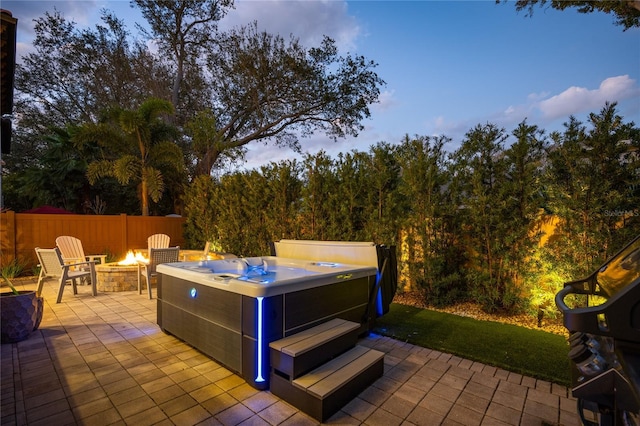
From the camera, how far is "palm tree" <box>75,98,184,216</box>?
339 inches

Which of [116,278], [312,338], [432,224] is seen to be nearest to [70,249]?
[116,278]

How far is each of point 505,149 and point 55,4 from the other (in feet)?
55.8

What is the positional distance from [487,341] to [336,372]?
203 cm

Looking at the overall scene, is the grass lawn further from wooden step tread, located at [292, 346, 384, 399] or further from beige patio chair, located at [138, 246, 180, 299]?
beige patio chair, located at [138, 246, 180, 299]

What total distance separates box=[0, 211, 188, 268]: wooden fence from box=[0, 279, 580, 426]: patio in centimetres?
578

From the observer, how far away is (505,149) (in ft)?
13.4

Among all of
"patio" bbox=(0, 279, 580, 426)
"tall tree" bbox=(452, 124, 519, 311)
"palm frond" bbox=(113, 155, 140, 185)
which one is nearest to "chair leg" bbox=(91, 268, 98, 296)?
"patio" bbox=(0, 279, 580, 426)

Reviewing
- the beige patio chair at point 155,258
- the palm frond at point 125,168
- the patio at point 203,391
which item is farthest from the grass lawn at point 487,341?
the palm frond at point 125,168

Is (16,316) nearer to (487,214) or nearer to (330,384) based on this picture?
(330,384)

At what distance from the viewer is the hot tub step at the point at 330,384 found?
6.58ft

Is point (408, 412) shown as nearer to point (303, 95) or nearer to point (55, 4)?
point (303, 95)

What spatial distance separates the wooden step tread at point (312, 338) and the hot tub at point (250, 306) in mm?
77

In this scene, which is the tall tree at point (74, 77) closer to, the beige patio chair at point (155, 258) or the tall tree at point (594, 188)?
the beige patio chair at point (155, 258)

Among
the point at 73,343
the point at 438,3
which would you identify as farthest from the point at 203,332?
the point at 438,3
